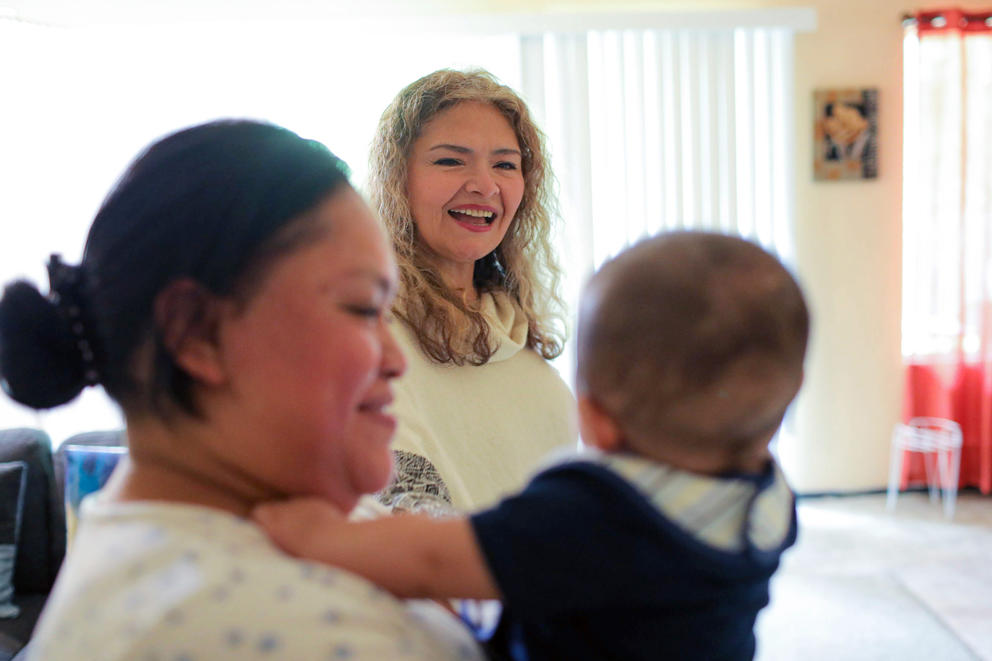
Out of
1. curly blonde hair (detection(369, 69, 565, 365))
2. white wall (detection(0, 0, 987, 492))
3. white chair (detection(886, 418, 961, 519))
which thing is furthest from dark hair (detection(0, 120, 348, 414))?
white chair (detection(886, 418, 961, 519))

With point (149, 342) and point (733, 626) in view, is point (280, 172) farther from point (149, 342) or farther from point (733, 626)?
point (733, 626)

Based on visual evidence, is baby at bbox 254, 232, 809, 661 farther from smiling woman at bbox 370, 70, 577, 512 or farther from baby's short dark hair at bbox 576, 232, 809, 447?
smiling woman at bbox 370, 70, 577, 512

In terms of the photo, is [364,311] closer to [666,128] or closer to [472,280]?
[472,280]

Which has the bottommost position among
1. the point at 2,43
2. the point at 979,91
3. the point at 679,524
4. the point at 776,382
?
the point at 679,524

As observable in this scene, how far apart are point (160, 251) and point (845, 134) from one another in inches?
192

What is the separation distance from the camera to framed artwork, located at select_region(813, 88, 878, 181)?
4719mm

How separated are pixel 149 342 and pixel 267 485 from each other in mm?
150

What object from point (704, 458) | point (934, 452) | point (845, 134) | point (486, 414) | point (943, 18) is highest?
point (943, 18)

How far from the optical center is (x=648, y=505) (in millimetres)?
678

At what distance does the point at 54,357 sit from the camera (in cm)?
68

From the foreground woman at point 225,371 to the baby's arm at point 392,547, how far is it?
0.06 ft

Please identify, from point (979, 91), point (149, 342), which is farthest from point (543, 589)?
point (979, 91)

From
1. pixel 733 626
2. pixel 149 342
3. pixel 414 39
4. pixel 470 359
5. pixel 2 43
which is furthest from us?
pixel 414 39

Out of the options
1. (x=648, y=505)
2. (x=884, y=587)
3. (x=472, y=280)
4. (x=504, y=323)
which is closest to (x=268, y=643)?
(x=648, y=505)
